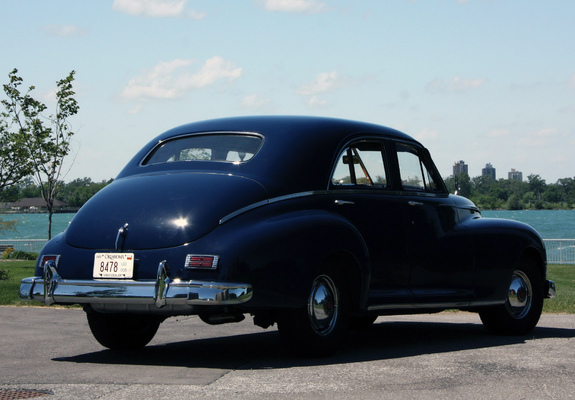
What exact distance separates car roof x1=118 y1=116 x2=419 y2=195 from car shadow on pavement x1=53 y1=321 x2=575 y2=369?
1.36 metres

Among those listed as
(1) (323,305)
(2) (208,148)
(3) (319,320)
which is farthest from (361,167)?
(3) (319,320)

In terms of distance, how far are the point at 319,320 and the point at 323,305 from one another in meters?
0.12

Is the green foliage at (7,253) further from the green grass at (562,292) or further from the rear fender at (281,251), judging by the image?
the rear fender at (281,251)

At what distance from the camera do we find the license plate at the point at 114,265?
20.6 feet

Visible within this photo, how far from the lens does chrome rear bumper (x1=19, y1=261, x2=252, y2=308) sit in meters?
5.92

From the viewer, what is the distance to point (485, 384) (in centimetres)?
566

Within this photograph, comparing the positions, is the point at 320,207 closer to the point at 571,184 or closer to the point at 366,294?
the point at 366,294

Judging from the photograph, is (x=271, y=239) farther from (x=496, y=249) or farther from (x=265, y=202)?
(x=496, y=249)

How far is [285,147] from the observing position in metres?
7.02

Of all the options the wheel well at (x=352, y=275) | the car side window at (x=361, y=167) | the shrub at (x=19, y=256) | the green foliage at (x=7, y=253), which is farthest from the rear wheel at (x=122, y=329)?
the green foliage at (x=7, y=253)

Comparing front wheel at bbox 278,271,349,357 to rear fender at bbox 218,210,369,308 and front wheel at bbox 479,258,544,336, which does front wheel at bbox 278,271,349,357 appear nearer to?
rear fender at bbox 218,210,369,308

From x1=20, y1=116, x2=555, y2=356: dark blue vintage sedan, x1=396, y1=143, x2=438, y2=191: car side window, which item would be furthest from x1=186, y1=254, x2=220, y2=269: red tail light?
x1=396, y1=143, x2=438, y2=191: car side window

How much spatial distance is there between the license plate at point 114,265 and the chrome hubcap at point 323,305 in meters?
1.36

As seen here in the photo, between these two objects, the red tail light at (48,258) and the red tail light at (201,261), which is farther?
the red tail light at (48,258)
